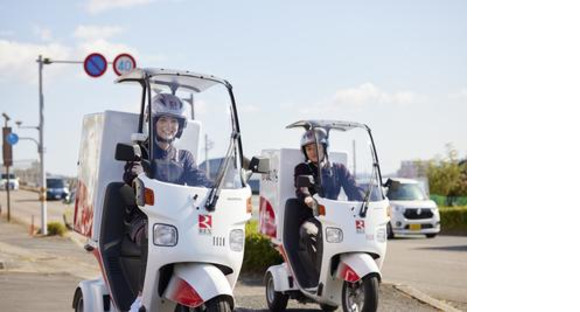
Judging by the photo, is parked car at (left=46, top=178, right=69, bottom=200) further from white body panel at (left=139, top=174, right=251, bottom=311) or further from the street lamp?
white body panel at (left=139, top=174, right=251, bottom=311)

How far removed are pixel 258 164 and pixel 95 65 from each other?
366 inches

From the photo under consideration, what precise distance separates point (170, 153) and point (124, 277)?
103 centimetres

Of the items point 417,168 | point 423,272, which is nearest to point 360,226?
point 423,272

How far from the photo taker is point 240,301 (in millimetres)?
8461

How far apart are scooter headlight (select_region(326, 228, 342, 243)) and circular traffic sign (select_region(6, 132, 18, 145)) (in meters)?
12.8

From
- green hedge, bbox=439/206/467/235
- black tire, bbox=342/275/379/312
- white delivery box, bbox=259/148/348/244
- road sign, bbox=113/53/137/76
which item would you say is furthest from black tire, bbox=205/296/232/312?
green hedge, bbox=439/206/467/235

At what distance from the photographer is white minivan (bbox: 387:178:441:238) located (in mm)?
20078

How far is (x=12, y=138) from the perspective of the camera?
1861cm

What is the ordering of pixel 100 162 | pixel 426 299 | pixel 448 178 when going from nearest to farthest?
pixel 100 162
pixel 426 299
pixel 448 178

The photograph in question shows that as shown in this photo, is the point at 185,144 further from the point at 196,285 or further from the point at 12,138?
the point at 12,138

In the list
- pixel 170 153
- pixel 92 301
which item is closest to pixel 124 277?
pixel 92 301

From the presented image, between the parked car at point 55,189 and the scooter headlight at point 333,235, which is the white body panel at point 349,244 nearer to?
the scooter headlight at point 333,235

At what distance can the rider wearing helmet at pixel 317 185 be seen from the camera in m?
7.53
